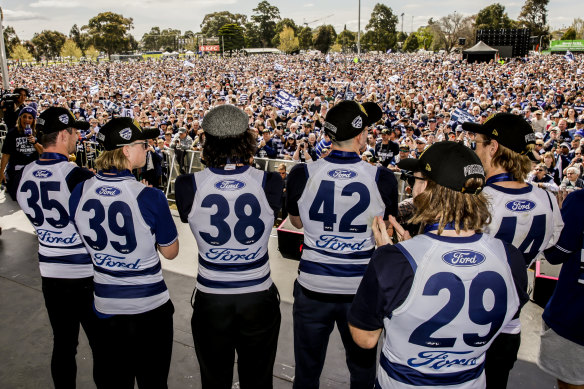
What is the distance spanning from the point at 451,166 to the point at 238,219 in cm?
118

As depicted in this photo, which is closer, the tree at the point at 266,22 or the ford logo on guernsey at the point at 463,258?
the ford logo on guernsey at the point at 463,258

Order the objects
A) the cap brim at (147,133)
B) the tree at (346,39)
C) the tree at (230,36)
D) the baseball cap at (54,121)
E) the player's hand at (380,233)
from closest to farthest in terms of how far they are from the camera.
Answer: the player's hand at (380,233), the cap brim at (147,133), the baseball cap at (54,121), the tree at (230,36), the tree at (346,39)

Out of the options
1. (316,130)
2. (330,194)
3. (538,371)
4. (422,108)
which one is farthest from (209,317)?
(422,108)

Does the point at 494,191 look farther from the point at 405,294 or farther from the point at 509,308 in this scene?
the point at 405,294

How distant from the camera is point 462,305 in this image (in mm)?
1529

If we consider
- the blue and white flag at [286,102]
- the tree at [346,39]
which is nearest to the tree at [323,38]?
the tree at [346,39]

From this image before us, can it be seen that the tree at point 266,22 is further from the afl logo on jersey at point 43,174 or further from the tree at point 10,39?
the afl logo on jersey at point 43,174

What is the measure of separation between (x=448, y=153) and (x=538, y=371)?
2.95m

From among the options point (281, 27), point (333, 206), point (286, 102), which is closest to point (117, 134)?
point (333, 206)

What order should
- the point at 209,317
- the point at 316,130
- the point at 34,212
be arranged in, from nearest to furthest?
the point at 209,317 < the point at 34,212 < the point at 316,130

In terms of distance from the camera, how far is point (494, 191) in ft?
8.05

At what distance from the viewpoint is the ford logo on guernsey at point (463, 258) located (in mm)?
1512

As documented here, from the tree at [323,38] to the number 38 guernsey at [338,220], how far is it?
104m

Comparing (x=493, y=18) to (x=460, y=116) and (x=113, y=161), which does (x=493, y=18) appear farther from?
(x=113, y=161)
